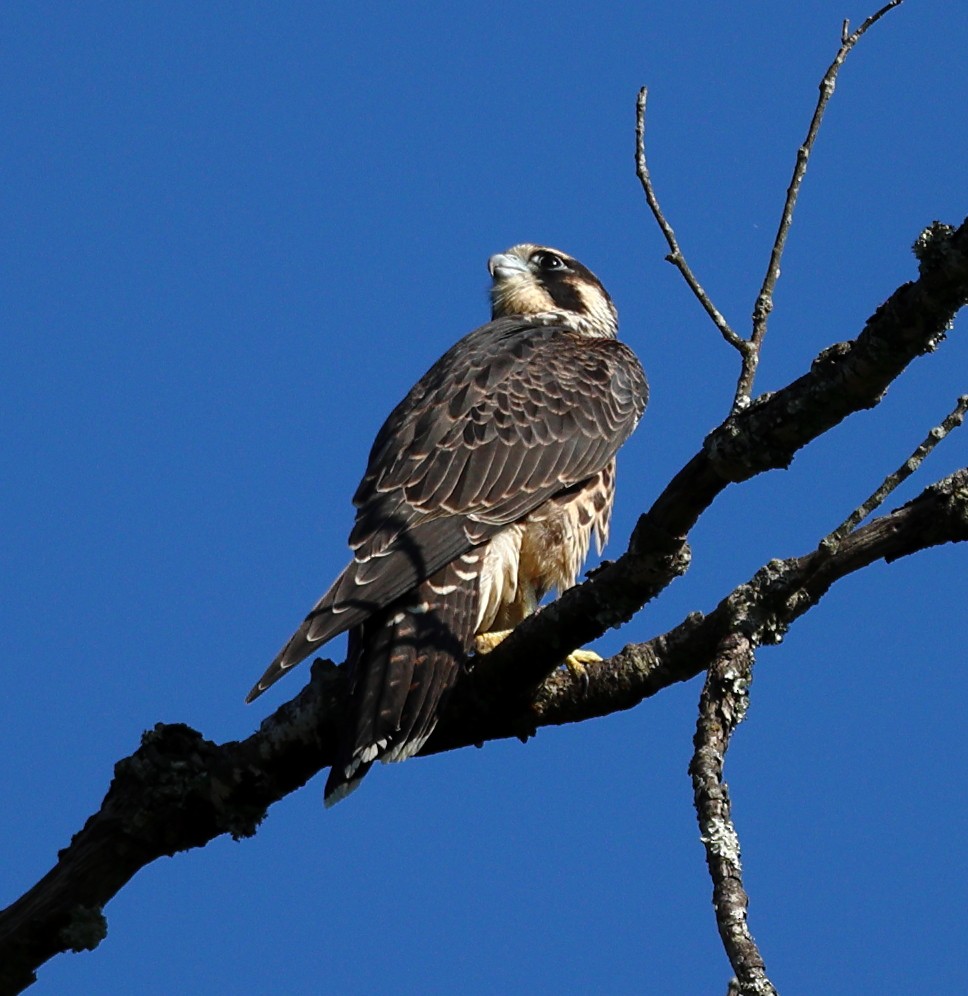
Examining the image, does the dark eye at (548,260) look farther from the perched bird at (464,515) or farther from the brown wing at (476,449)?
the brown wing at (476,449)

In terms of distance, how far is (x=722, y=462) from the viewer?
3191 mm

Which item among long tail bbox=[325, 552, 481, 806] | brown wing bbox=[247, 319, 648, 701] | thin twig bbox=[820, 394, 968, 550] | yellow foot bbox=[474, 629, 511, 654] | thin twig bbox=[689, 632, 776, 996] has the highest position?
brown wing bbox=[247, 319, 648, 701]

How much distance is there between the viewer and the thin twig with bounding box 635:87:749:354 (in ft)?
11.5

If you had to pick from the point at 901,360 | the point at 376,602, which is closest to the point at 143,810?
the point at 376,602

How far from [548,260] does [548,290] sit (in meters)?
0.22

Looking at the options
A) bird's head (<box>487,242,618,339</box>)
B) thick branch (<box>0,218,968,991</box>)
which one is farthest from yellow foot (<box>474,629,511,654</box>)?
bird's head (<box>487,242,618,339</box>)

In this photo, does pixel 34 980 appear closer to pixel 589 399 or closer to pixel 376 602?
pixel 376 602

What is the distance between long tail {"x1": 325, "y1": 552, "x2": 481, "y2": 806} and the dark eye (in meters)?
2.97

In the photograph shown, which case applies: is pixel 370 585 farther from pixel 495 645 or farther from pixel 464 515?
pixel 464 515

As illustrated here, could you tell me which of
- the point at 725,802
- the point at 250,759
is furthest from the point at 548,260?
the point at 725,802

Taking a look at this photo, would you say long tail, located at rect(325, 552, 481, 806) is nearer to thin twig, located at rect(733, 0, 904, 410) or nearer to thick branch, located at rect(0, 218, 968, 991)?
thick branch, located at rect(0, 218, 968, 991)

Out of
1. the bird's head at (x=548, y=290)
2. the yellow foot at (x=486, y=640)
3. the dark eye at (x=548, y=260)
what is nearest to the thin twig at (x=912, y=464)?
the yellow foot at (x=486, y=640)

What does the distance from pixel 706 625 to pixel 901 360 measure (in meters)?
0.95

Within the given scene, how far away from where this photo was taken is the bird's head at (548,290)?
280 inches
